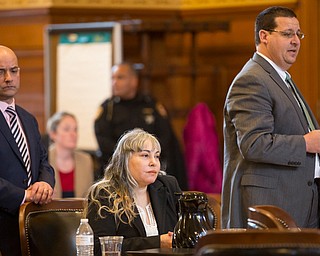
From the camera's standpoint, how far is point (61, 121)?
24.8 feet

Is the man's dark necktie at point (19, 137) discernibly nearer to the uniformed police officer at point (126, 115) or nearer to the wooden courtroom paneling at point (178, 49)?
the uniformed police officer at point (126, 115)

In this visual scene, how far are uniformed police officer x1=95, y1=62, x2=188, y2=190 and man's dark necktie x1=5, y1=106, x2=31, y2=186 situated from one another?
3281mm

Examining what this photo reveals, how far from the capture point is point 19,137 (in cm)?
482

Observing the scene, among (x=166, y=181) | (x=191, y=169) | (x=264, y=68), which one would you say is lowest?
(x=191, y=169)

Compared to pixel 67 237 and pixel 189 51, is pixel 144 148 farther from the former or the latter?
pixel 189 51

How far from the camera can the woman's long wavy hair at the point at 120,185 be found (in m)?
4.18

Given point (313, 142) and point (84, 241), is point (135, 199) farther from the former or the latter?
point (313, 142)

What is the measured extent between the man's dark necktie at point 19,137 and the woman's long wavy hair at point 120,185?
58 centimetres

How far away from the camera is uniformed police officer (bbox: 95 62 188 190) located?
27.0ft

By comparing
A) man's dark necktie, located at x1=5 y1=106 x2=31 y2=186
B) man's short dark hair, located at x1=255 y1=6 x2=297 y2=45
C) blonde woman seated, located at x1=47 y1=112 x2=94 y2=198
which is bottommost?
blonde woman seated, located at x1=47 y1=112 x2=94 y2=198

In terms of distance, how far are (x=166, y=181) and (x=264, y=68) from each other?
77 centimetres

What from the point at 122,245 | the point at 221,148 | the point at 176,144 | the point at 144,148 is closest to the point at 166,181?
the point at 144,148

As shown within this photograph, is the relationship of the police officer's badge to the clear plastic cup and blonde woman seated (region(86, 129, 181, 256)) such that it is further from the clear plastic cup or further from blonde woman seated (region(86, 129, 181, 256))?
the clear plastic cup

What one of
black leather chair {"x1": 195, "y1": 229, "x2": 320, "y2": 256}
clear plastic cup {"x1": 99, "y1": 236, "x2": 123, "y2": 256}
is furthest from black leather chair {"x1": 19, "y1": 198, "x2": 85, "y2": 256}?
black leather chair {"x1": 195, "y1": 229, "x2": 320, "y2": 256}
